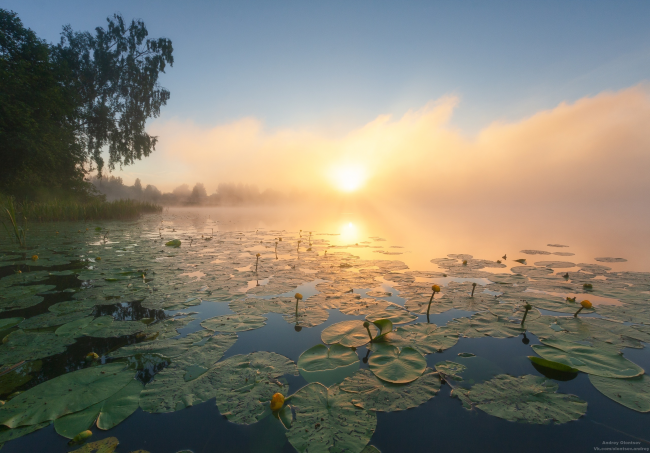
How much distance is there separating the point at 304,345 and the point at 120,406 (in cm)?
145

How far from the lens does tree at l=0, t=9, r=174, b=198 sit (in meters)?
14.3

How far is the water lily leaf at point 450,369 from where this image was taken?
6.89 feet

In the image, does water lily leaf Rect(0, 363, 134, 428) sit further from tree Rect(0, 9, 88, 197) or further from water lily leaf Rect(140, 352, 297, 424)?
tree Rect(0, 9, 88, 197)

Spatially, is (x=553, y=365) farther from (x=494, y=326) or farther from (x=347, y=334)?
(x=347, y=334)

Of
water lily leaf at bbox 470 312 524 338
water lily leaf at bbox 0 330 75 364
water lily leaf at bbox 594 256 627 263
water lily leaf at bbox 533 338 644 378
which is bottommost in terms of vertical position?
water lily leaf at bbox 0 330 75 364

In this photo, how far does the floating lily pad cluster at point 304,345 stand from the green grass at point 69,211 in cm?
1183

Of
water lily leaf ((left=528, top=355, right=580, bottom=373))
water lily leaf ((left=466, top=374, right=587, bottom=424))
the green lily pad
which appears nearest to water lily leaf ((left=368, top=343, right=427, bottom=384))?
water lily leaf ((left=466, top=374, right=587, bottom=424))

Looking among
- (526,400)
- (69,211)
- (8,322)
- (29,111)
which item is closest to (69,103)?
(29,111)

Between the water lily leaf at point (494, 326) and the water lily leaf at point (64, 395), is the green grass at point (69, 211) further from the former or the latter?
the water lily leaf at point (494, 326)

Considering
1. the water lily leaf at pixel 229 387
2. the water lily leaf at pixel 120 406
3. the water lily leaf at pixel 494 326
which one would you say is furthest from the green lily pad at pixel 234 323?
the water lily leaf at pixel 494 326

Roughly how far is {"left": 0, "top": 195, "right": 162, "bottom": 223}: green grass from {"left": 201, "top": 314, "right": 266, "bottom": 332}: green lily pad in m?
14.4

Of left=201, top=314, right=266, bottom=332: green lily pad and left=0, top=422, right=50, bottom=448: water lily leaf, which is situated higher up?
left=201, top=314, right=266, bottom=332: green lily pad

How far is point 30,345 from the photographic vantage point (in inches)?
92.9

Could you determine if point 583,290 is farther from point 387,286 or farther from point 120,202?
point 120,202
